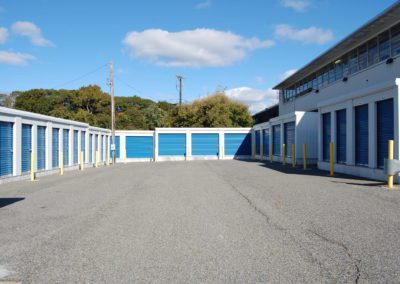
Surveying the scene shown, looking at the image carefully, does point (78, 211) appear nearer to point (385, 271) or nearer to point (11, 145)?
point (385, 271)

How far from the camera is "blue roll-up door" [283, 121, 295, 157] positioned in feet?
82.4

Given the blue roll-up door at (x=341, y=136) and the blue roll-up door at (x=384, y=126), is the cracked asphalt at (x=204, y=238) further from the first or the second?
the blue roll-up door at (x=341, y=136)

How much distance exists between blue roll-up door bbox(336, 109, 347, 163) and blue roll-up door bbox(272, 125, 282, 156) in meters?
9.70

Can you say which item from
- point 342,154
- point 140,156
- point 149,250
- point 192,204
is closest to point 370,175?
point 342,154

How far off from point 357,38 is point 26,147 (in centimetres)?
1851

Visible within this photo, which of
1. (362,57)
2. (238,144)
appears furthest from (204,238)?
(238,144)

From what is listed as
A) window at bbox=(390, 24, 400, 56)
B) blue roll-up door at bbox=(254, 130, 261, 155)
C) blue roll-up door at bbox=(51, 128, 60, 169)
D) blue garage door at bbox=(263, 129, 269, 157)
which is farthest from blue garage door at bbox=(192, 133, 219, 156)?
window at bbox=(390, 24, 400, 56)

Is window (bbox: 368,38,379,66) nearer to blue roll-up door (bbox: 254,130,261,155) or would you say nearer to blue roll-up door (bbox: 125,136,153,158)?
blue roll-up door (bbox: 254,130,261,155)

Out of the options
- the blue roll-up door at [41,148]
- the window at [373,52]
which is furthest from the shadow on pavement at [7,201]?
the window at [373,52]

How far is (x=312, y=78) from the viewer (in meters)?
31.2

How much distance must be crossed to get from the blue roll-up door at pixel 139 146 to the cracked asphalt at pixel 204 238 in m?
26.3

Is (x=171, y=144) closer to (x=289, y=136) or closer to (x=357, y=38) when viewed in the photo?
(x=289, y=136)

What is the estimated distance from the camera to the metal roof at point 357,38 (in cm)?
1871

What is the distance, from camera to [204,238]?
20.2 feet
